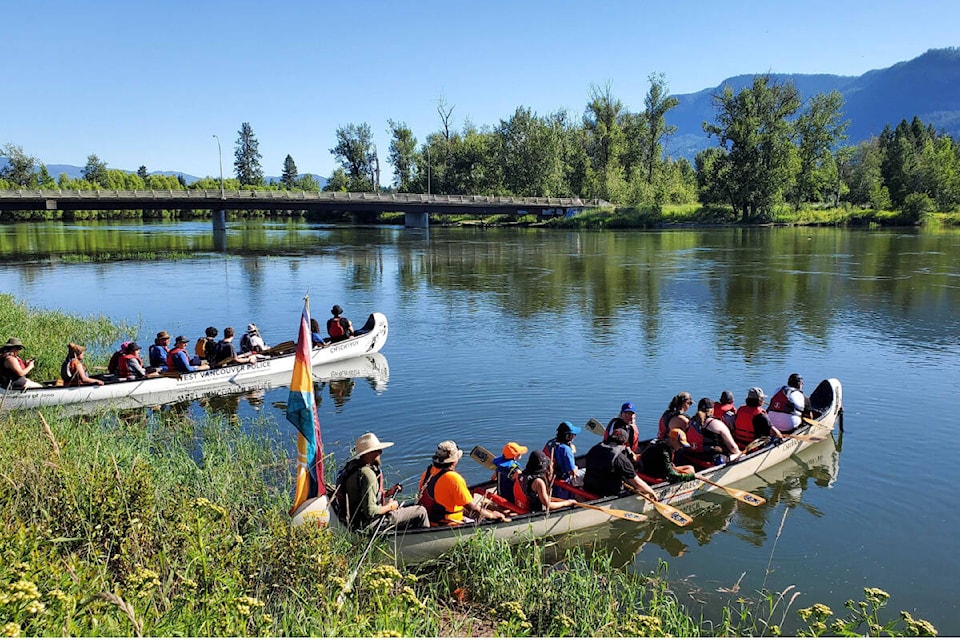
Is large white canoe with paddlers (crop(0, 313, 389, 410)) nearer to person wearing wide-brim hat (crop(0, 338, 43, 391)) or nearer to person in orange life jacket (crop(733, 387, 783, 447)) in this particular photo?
person wearing wide-brim hat (crop(0, 338, 43, 391))

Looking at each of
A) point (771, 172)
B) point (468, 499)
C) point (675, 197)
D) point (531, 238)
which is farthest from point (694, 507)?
point (675, 197)

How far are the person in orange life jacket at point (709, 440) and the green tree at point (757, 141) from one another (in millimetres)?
78217

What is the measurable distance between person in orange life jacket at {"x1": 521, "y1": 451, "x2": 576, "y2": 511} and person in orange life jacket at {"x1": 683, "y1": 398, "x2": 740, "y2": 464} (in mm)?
3401

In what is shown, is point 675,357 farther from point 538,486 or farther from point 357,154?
point 357,154

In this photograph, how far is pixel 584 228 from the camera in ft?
291

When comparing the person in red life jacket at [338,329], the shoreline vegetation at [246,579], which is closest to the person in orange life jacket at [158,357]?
the person in red life jacket at [338,329]

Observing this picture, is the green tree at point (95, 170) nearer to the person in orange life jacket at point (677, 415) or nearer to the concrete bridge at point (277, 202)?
the concrete bridge at point (277, 202)

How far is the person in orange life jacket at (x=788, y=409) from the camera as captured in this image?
531 inches

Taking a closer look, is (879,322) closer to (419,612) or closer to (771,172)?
(419,612)

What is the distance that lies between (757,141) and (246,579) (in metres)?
88.2

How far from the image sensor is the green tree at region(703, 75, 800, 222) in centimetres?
8369

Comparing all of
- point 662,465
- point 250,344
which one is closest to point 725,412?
point 662,465

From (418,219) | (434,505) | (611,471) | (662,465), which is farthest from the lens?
(418,219)

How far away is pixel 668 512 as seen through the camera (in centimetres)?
1025
